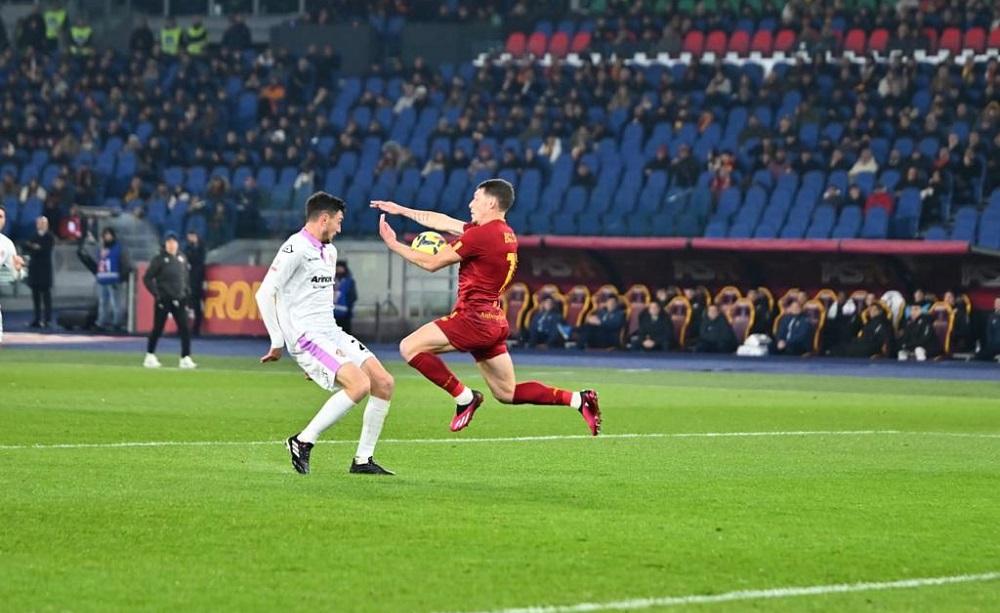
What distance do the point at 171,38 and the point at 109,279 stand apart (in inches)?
633

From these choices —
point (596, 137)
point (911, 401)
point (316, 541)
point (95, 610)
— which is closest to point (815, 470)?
point (316, 541)

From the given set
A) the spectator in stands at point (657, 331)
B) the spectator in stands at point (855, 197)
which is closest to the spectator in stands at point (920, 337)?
the spectator in stands at point (855, 197)

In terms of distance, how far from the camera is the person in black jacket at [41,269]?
4166 cm

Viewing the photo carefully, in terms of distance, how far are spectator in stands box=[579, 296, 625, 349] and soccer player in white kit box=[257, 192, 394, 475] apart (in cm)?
2481

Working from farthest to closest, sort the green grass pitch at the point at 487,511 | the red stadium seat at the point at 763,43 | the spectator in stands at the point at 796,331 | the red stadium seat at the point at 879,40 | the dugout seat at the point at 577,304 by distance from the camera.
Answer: the red stadium seat at the point at 763,43 < the red stadium seat at the point at 879,40 < the dugout seat at the point at 577,304 < the spectator in stands at the point at 796,331 < the green grass pitch at the point at 487,511

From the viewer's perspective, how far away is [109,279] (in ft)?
135

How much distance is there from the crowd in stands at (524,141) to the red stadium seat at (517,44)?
154 centimetres

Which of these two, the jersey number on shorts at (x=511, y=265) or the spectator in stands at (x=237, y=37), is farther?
the spectator in stands at (x=237, y=37)

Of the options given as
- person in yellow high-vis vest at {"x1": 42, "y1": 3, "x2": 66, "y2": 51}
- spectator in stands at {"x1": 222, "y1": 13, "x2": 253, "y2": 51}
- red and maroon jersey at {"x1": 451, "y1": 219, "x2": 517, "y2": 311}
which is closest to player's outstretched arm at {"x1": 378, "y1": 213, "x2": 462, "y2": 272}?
red and maroon jersey at {"x1": 451, "y1": 219, "x2": 517, "y2": 311}

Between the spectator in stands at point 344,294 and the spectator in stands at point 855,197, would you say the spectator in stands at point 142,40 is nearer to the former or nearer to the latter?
the spectator in stands at point 344,294

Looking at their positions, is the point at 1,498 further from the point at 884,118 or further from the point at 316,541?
the point at 884,118

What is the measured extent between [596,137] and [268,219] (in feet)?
25.0

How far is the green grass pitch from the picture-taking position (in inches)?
347

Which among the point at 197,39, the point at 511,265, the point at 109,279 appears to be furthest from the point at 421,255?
the point at 197,39
